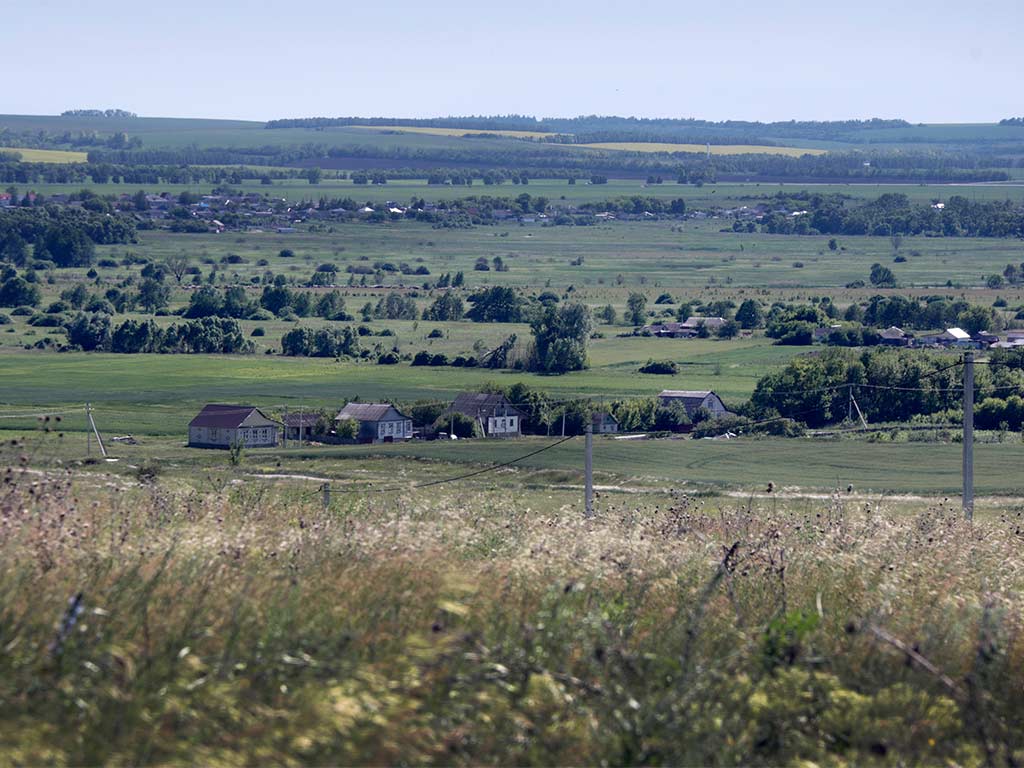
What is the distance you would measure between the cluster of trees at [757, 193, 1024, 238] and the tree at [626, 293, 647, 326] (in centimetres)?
8760

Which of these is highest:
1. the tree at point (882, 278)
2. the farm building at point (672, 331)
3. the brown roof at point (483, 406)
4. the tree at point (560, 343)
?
the brown roof at point (483, 406)

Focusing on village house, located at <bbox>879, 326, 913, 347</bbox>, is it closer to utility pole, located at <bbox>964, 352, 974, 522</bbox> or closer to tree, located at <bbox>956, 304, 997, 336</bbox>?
tree, located at <bbox>956, 304, 997, 336</bbox>

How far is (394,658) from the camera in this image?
559 cm

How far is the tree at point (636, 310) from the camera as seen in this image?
281 feet

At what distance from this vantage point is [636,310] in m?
89.6

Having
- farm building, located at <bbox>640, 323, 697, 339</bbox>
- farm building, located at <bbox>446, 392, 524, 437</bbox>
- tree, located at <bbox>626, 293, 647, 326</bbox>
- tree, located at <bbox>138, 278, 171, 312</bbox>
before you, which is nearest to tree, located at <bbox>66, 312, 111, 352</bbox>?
tree, located at <bbox>138, 278, 171, 312</bbox>

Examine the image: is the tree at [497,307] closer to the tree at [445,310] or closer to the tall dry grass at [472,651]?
the tree at [445,310]

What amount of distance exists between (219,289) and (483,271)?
1302 inches

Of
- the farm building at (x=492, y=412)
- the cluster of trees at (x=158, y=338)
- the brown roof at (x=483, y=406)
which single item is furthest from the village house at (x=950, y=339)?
the cluster of trees at (x=158, y=338)

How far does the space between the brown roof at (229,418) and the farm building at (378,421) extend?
2573 millimetres

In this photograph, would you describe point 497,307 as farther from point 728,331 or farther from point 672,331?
point 728,331

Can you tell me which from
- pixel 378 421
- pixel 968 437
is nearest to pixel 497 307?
pixel 378 421

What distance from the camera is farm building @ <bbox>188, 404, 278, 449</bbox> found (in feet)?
132

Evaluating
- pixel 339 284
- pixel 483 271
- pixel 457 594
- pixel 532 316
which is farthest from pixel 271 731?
pixel 483 271
